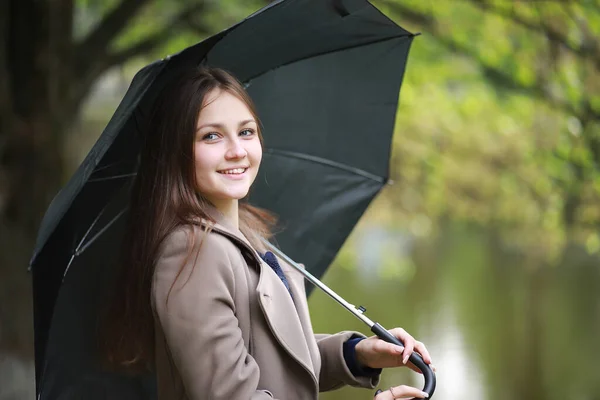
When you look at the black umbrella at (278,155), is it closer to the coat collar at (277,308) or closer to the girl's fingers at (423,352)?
the coat collar at (277,308)

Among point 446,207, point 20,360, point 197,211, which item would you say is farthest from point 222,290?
point 446,207

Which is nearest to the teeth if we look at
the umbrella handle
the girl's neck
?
the girl's neck

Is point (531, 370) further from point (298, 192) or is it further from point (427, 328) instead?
point (298, 192)

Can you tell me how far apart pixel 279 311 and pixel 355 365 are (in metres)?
0.42

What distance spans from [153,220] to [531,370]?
1226 centimetres

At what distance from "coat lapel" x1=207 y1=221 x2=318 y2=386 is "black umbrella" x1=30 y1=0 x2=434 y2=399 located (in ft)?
1.40

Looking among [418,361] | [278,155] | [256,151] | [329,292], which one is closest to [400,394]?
[418,361]

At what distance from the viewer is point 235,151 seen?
6.97 ft

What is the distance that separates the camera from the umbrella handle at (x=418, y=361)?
203cm

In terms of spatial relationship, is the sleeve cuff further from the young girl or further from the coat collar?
the coat collar

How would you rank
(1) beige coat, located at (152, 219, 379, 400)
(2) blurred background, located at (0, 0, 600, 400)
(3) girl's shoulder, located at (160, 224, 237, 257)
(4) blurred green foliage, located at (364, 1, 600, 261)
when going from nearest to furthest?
(1) beige coat, located at (152, 219, 379, 400), (3) girl's shoulder, located at (160, 224, 237, 257), (2) blurred background, located at (0, 0, 600, 400), (4) blurred green foliage, located at (364, 1, 600, 261)

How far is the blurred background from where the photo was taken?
583cm

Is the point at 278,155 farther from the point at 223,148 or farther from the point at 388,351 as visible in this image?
the point at 388,351

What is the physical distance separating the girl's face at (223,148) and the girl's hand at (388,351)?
54 centimetres
